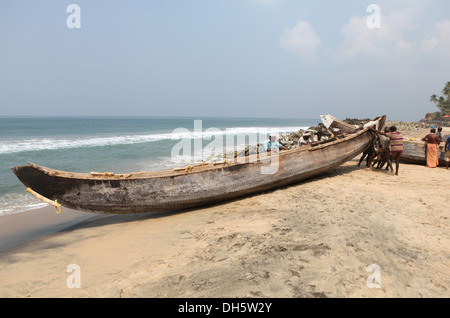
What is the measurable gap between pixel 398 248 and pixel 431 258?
34 centimetres

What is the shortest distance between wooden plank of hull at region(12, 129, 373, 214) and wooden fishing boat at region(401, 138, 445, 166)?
180 inches

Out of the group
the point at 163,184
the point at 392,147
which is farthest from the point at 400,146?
the point at 163,184

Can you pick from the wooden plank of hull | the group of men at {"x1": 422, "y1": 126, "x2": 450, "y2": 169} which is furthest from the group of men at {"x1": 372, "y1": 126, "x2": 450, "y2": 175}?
the wooden plank of hull

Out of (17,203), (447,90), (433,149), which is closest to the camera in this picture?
(17,203)

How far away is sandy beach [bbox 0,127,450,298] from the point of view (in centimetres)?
276

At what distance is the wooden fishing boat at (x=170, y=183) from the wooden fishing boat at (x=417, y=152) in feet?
14.3

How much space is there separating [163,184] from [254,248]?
8.23 feet

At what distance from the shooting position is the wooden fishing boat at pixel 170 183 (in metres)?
4.74

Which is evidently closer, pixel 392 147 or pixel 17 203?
pixel 17 203

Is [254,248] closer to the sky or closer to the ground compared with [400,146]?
closer to the ground

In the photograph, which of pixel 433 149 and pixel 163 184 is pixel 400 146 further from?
pixel 163 184

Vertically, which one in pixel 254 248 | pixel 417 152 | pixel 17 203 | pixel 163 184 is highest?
pixel 417 152

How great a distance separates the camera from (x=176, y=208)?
5598 millimetres

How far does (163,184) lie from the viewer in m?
5.28
